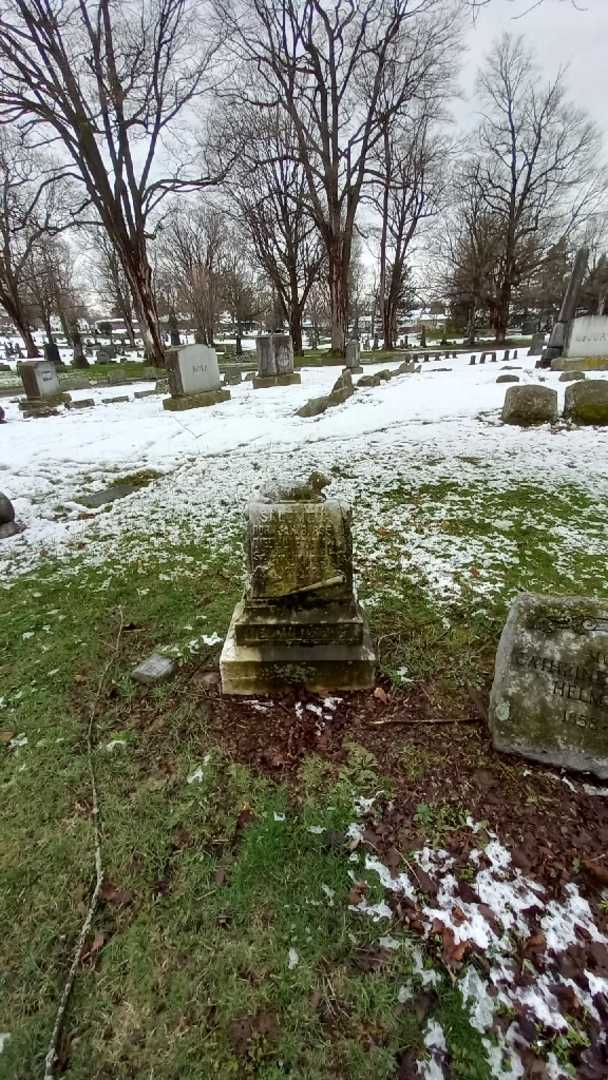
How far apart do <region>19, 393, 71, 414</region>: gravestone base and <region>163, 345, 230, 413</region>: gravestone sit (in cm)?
436

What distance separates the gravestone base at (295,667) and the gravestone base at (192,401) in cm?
1007

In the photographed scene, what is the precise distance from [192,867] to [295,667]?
1.07m

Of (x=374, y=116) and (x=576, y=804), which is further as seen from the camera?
(x=374, y=116)

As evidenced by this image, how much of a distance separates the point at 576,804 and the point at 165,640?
2.53m

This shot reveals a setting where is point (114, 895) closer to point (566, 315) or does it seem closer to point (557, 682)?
point (557, 682)

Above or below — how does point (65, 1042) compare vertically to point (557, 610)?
below

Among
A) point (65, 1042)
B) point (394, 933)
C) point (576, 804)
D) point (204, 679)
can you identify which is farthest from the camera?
point (204, 679)

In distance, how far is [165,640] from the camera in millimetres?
3109

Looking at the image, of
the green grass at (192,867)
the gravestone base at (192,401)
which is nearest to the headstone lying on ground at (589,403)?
the green grass at (192,867)

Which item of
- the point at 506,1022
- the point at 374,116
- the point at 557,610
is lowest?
the point at 506,1022

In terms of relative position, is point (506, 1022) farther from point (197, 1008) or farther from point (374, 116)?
point (374, 116)

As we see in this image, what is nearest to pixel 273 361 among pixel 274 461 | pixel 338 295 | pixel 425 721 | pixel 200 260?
pixel 338 295

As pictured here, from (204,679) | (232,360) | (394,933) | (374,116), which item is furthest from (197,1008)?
(232,360)

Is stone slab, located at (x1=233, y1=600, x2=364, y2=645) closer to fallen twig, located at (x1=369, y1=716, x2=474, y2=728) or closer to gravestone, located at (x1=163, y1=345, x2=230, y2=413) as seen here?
fallen twig, located at (x1=369, y1=716, x2=474, y2=728)
